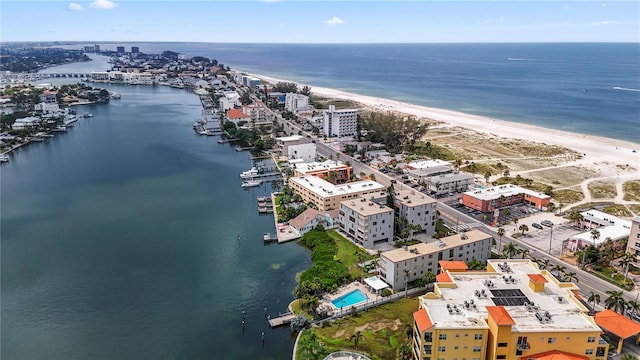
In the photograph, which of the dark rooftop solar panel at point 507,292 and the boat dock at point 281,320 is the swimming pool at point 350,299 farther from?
the dark rooftop solar panel at point 507,292

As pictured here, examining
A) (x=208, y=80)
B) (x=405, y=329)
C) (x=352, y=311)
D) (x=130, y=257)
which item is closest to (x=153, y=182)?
(x=130, y=257)

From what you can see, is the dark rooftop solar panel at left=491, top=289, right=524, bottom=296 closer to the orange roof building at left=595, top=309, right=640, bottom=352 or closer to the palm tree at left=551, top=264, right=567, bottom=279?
the orange roof building at left=595, top=309, right=640, bottom=352

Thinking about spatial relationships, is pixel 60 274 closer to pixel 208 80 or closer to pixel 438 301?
pixel 438 301

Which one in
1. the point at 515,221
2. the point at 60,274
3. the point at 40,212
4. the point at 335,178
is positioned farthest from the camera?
the point at 335,178

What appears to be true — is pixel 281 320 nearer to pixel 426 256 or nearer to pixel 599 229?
pixel 426 256

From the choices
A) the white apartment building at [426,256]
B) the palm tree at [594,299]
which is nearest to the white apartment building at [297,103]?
the white apartment building at [426,256]
